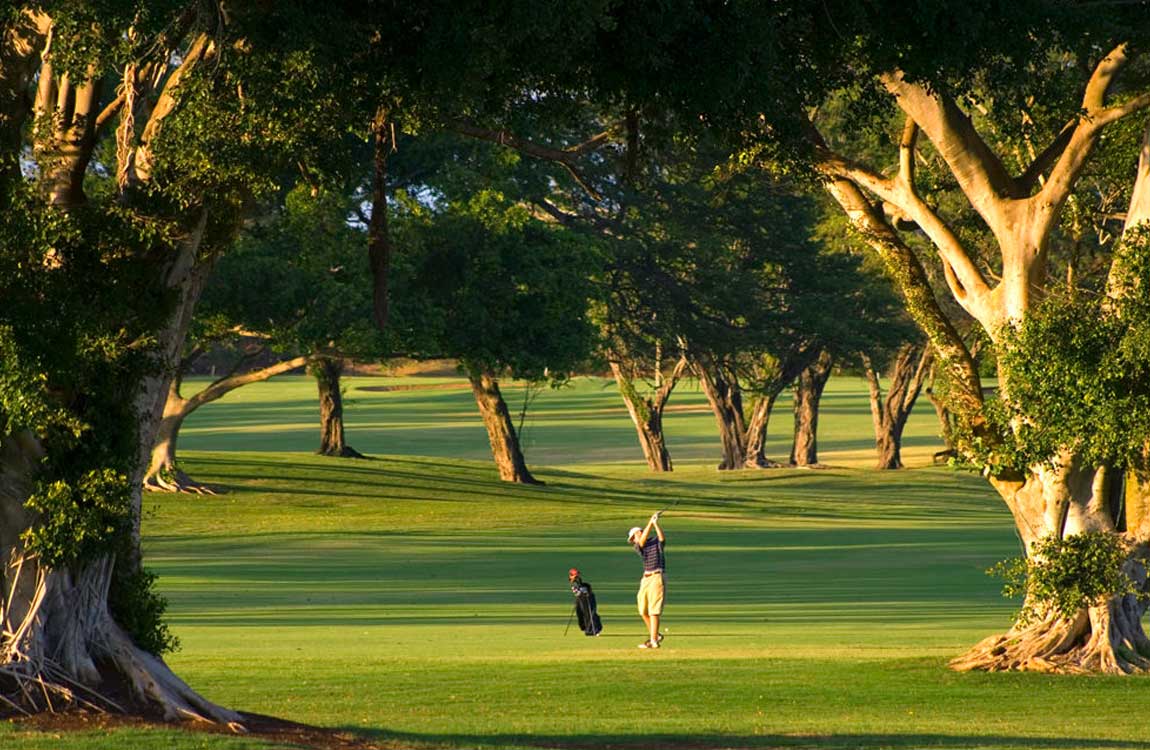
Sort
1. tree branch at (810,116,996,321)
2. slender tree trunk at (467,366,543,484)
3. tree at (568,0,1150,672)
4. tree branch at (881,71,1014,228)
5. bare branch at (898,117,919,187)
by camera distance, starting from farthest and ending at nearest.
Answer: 1. slender tree trunk at (467,366,543,484)
2. bare branch at (898,117,919,187)
3. tree branch at (810,116,996,321)
4. tree branch at (881,71,1014,228)
5. tree at (568,0,1150,672)

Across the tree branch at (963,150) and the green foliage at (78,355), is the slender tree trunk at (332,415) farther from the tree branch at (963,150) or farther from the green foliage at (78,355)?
the green foliage at (78,355)

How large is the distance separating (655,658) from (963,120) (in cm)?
668

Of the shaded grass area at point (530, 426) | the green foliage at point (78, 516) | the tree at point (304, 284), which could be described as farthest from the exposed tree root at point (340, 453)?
the green foliage at point (78, 516)

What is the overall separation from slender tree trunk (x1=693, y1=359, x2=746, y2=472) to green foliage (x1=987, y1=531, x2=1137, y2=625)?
39636mm

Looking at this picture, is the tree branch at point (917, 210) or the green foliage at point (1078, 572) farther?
the tree branch at point (917, 210)

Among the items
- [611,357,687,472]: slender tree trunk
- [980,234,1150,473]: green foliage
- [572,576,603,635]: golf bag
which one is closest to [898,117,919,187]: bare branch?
[980,234,1150,473]: green foliage

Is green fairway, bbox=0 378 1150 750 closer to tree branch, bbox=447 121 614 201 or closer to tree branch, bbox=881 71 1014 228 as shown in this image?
tree branch, bbox=447 121 614 201

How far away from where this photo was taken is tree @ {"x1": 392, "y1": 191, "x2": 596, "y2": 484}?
44.1 m

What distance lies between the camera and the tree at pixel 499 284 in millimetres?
44062

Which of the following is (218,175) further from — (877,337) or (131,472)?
(877,337)

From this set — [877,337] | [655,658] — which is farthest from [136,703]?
[877,337]

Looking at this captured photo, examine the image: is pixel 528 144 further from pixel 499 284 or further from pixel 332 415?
pixel 332 415

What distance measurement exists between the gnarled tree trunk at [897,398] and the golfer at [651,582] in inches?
1654

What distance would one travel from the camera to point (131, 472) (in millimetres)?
14016
